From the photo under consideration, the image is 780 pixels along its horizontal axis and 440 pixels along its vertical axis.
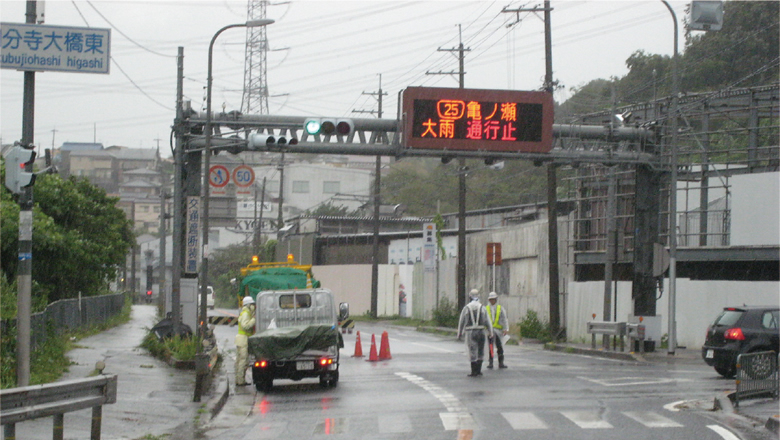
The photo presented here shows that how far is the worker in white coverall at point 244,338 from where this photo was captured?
19.1 metres

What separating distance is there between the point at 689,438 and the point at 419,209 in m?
73.3

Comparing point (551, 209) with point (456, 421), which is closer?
point (456, 421)

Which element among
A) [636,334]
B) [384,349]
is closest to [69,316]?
[384,349]

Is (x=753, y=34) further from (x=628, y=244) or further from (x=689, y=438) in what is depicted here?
(x=689, y=438)

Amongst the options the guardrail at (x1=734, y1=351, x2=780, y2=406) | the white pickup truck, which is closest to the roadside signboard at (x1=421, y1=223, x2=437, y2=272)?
the white pickup truck

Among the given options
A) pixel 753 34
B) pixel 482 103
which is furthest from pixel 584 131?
pixel 753 34

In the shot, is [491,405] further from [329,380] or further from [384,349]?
[384,349]

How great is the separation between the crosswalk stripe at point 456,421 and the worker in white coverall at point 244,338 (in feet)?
20.5

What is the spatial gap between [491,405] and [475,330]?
550cm

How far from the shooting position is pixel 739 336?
1973 cm

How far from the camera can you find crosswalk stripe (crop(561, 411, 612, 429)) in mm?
12730

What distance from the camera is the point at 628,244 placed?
36.5 metres

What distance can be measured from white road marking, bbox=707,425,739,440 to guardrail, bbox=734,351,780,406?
2143mm

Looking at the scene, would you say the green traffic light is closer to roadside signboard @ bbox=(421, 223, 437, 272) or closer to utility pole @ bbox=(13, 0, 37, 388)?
utility pole @ bbox=(13, 0, 37, 388)
